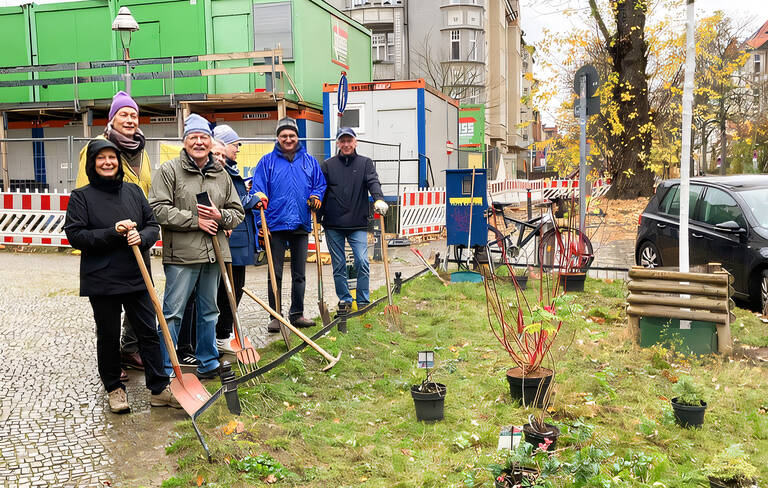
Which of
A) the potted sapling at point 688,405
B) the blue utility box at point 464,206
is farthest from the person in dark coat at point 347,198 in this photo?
the potted sapling at point 688,405

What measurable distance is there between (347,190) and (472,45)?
41.4m

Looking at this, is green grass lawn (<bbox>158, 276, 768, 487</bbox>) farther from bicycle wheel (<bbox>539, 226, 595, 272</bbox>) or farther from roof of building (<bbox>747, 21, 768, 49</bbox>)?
roof of building (<bbox>747, 21, 768, 49</bbox>)

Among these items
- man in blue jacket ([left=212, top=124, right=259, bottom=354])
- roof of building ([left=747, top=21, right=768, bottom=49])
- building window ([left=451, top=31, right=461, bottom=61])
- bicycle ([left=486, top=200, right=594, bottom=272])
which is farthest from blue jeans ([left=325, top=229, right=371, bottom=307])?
roof of building ([left=747, top=21, right=768, bottom=49])

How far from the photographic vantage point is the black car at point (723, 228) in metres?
8.02

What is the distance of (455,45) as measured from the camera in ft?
153

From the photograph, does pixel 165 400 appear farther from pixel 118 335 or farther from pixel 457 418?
pixel 457 418

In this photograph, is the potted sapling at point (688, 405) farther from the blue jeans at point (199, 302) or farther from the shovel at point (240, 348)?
the blue jeans at point (199, 302)

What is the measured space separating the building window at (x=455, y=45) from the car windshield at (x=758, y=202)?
39818mm

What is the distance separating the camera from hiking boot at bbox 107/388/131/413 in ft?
15.8

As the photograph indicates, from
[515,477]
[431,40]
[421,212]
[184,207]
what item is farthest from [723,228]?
[431,40]

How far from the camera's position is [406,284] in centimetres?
967

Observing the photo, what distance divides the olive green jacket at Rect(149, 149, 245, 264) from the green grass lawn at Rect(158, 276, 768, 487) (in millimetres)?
1097

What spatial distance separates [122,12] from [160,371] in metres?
11.1

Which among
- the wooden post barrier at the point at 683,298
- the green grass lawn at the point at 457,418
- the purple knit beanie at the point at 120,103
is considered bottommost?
the green grass lawn at the point at 457,418
